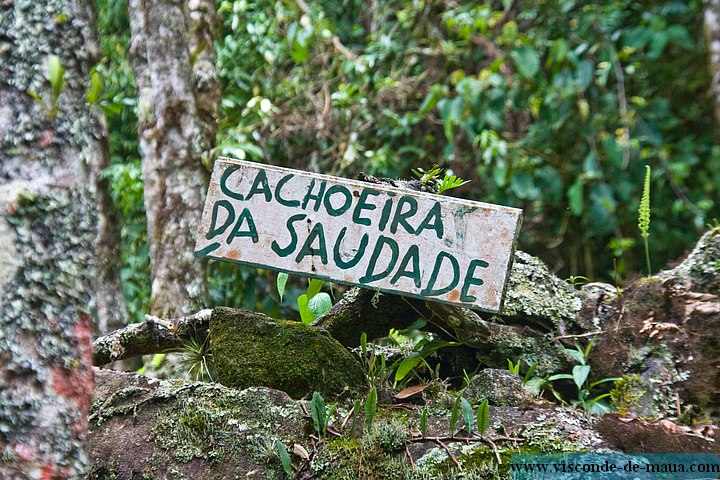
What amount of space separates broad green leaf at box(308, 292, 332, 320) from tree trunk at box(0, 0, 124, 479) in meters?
0.71

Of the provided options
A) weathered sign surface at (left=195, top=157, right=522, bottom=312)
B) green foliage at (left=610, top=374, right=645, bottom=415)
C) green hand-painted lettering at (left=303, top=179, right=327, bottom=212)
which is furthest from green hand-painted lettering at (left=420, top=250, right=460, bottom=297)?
green foliage at (left=610, top=374, right=645, bottom=415)

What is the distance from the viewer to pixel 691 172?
4.41m

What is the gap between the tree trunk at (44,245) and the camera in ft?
2.92

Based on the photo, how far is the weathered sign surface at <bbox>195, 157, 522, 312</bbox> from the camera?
1.38m

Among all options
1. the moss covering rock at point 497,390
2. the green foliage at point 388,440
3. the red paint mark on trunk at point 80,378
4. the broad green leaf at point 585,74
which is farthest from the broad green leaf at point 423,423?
the broad green leaf at point 585,74

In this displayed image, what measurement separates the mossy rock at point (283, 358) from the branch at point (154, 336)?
15cm

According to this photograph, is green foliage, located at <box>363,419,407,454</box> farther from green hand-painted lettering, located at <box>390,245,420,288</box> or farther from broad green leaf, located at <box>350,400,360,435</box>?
green hand-painted lettering, located at <box>390,245,420,288</box>

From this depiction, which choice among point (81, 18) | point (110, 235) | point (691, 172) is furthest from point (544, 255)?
point (81, 18)

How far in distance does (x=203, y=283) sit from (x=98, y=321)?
884mm

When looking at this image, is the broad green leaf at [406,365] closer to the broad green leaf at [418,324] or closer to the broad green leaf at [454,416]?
the broad green leaf at [418,324]

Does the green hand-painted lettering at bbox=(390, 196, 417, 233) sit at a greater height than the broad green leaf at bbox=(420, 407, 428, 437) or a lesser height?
greater

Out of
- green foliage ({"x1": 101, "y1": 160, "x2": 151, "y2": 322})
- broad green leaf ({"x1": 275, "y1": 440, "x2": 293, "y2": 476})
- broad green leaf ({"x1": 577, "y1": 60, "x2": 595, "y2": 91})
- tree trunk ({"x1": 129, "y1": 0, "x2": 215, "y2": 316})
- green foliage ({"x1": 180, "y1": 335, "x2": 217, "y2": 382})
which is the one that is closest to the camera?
broad green leaf ({"x1": 275, "y1": 440, "x2": 293, "y2": 476})

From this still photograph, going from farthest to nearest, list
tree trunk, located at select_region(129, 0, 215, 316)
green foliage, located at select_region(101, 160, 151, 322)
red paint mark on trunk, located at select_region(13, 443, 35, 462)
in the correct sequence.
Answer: green foliage, located at select_region(101, 160, 151, 322), tree trunk, located at select_region(129, 0, 215, 316), red paint mark on trunk, located at select_region(13, 443, 35, 462)

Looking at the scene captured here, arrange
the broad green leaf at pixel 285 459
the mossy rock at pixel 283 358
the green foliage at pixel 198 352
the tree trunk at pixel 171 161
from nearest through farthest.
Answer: the broad green leaf at pixel 285 459 < the mossy rock at pixel 283 358 < the green foliage at pixel 198 352 < the tree trunk at pixel 171 161
